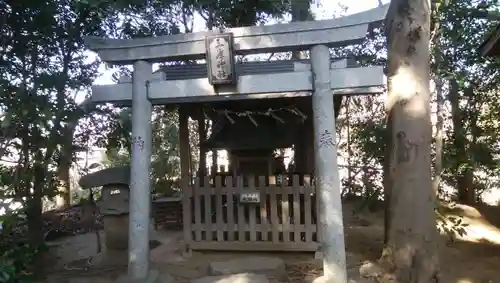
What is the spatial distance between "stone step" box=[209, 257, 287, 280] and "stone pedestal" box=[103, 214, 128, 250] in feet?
4.78

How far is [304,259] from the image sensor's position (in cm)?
633

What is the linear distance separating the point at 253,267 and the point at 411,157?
2500mm

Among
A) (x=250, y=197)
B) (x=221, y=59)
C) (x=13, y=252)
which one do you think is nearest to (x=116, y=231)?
(x=13, y=252)

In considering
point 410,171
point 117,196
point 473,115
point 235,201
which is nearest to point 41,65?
point 117,196

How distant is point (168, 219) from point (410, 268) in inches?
249

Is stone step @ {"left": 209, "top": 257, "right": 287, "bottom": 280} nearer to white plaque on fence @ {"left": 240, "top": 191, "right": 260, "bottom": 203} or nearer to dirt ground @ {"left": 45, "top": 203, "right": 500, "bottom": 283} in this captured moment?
dirt ground @ {"left": 45, "top": 203, "right": 500, "bottom": 283}

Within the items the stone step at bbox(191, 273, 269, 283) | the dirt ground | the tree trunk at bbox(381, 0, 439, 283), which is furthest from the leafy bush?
the tree trunk at bbox(381, 0, 439, 283)

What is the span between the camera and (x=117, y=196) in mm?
6070

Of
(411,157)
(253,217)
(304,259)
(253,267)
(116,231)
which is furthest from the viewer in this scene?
(253,217)

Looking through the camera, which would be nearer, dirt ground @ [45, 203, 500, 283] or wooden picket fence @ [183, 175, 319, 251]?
dirt ground @ [45, 203, 500, 283]

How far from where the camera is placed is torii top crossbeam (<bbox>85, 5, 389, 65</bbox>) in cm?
466

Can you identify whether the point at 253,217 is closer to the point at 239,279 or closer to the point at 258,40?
the point at 239,279

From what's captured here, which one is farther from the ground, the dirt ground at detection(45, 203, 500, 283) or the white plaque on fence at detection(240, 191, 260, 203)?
the white plaque on fence at detection(240, 191, 260, 203)

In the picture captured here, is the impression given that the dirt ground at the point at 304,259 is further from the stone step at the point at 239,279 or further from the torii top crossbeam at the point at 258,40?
the torii top crossbeam at the point at 258,40
